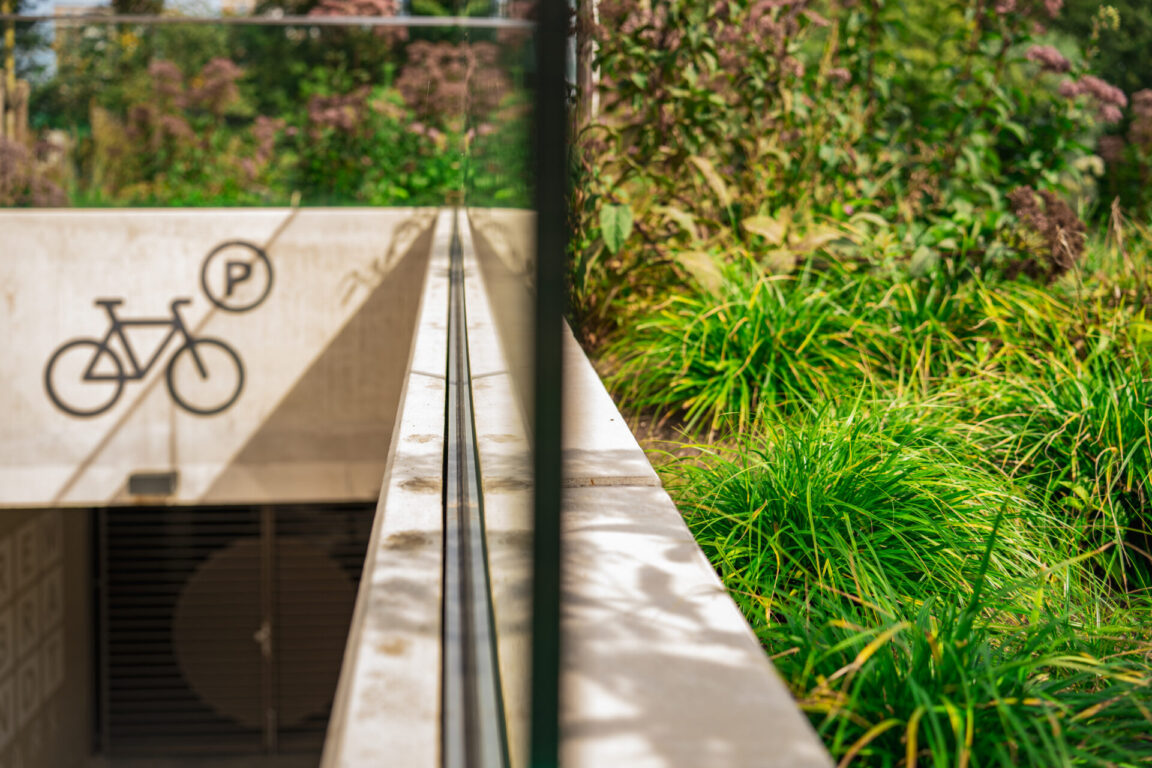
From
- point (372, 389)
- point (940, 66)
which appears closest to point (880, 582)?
point (940, 66)

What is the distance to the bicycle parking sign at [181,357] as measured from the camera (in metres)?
5.78

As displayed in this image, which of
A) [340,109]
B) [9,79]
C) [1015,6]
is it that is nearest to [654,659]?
[1015,6]

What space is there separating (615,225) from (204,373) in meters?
4.02

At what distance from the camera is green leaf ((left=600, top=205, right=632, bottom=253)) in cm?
276

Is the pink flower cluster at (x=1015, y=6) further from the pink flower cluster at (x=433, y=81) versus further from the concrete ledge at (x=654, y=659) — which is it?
the concrete ledge at (x=654, y=659)

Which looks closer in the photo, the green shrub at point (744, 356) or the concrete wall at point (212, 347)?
the green shrub at point (744, 356)

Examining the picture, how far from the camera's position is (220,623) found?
8492 mm

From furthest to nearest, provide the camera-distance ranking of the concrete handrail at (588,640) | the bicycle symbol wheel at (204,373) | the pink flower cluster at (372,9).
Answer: the pink flower cluster at (372,9)
the bicycle symbol wheel at (204,373)
the concrete handrail at (588,640)

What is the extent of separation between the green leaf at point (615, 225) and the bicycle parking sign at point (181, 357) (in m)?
3.66

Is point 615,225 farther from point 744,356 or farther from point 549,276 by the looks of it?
point 549,276

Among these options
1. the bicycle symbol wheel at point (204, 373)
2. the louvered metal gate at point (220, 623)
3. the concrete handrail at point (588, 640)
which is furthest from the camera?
the louvered metal gate at point (220, 623)

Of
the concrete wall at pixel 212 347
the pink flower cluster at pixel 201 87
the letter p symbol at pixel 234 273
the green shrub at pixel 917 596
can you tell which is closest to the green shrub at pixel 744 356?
the green shrub at pixel 917 596

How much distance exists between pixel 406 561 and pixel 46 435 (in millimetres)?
5592

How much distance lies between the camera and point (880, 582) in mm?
1551
